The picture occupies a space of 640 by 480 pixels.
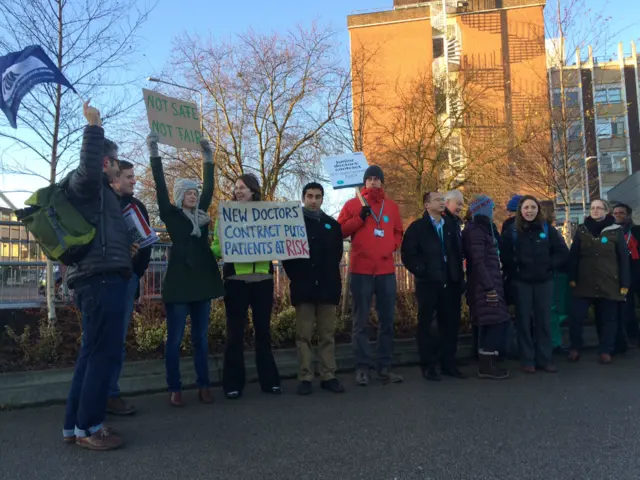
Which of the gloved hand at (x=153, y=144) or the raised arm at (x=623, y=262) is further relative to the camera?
the raised arm at (x=623, y=262)

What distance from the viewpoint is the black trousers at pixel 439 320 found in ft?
18.6

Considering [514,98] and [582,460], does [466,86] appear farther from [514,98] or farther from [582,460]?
[582,460]

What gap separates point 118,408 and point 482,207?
4.34 m

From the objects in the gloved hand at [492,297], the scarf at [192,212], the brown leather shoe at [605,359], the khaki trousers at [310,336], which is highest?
the scarf at [192,212]

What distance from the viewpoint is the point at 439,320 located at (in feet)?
19.3

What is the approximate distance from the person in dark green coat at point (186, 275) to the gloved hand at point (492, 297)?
9.65 ft

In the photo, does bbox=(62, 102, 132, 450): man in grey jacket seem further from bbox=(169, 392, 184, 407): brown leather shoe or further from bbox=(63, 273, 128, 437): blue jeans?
bbox=(169, 392, 184, 407): brown leather shoe

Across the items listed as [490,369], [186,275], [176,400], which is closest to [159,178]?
[186,275]

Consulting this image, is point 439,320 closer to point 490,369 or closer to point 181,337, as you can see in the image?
point 490,369

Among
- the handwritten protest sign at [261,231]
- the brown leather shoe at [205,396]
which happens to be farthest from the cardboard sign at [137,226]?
the brown leather shoe at [205,396]

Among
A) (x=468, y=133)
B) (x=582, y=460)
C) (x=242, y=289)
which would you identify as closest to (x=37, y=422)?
(x=242, y=289)

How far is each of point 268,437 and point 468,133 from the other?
17.1 meters

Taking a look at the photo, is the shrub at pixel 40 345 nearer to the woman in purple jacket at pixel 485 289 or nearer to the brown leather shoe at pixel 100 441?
the brown leather shoe at pixel 100 441

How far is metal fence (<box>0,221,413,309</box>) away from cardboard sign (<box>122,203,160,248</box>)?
206 cm
